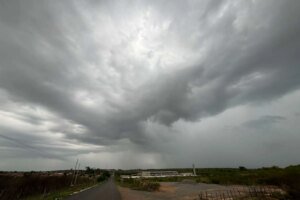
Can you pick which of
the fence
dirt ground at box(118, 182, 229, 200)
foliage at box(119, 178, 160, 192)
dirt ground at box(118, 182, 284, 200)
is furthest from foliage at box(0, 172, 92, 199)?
the fence

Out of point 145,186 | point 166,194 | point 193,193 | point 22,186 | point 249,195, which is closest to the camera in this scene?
point 249,195

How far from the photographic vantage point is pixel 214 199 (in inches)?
1177

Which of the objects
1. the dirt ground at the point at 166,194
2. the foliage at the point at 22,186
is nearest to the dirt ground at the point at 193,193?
the dirt ground at the point at 166,194

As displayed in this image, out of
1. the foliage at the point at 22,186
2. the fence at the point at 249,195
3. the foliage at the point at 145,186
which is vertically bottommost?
the fence at the point at 249,195

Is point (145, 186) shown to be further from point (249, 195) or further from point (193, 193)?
point (249, 195)

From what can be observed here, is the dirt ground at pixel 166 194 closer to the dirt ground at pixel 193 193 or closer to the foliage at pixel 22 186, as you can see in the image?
the dirt ground at pixel 193 193

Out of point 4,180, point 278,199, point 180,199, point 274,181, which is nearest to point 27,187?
point 4,180

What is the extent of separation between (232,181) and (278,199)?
145 feet

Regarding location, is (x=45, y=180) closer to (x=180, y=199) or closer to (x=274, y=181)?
(x=180, y=199)

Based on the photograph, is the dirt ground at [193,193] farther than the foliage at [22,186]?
No

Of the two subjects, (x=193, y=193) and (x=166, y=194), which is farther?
(x=166, y=194)

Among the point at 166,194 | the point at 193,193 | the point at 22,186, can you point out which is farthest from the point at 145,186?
the point at 22,186

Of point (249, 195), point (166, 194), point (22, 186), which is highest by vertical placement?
point (22, 186)

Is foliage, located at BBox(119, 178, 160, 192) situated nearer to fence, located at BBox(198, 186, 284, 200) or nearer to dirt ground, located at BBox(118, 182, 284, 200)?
dirt ground, located at BBox(118, 182, 284, 200)
